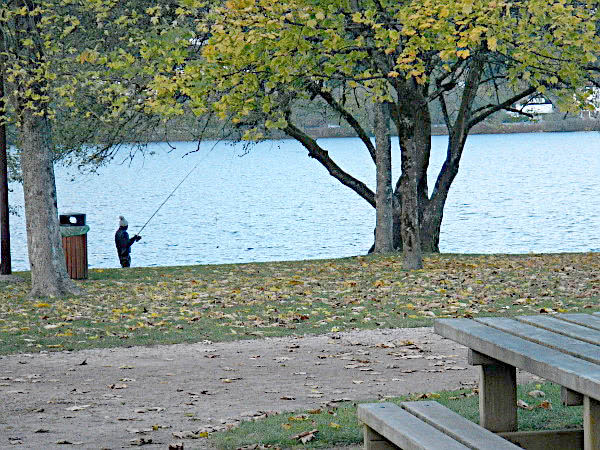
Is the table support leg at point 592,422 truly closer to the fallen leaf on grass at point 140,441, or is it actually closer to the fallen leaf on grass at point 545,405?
the fallen leaf on grass at point 545,405

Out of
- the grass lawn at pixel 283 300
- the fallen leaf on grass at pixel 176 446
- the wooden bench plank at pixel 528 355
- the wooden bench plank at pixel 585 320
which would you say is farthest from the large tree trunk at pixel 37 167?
the wooden bench plank at pixel 585 320

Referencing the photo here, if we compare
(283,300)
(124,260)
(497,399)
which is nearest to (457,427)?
(497,399)

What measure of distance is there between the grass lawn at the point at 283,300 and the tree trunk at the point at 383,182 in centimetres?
350

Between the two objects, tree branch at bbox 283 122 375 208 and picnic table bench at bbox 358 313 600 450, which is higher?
tree branch at bbox 283 122 375 208

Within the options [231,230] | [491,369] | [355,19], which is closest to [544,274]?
[355,19]

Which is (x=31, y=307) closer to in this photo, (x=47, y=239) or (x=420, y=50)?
(x=47, y=239)

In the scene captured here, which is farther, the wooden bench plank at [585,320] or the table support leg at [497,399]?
the table support leg at [497,399]

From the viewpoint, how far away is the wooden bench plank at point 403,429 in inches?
151

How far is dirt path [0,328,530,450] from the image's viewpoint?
6.28 meters

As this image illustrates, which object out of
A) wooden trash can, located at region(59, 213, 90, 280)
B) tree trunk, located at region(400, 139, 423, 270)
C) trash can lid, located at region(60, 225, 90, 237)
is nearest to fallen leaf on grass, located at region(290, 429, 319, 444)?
tree trunk, located at region(400, 139, 423, 270)

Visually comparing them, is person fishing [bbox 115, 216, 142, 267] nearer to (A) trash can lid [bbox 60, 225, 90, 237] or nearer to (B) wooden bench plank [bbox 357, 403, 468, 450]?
(A) trash can lid [bbox 60, 225, 90, 237]

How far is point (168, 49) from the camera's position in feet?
52.0

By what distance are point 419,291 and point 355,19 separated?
3.77 metres

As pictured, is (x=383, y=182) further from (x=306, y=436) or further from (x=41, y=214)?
(x=306, y=436)
